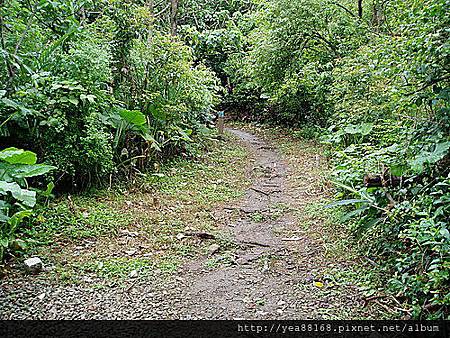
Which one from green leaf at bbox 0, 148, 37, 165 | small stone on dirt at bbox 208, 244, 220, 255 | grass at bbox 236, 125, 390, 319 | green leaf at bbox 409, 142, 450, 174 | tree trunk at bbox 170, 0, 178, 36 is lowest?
small stone on dirt at bbox 208, 244, 220, 255

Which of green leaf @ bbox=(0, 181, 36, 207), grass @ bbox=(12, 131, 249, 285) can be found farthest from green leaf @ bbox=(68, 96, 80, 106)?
green leaf @ bbox=(0, 181, 36, 207)

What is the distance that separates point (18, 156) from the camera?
3.58 m

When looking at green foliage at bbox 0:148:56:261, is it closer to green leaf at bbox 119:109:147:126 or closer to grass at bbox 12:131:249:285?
grass at bbox 12:131:249:285

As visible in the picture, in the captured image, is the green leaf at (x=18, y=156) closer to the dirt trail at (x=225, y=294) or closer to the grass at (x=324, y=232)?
the dirt trail at (x=225, y=294)

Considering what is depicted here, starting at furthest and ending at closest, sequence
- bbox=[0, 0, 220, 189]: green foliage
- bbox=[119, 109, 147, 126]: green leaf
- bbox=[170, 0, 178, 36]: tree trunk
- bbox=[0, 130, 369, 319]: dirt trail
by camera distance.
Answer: bbox=[170, 0, 178, 36]: tree trunk → bbox=[119, 109, 147, 126]: green leaf → bbox=[0, 0, 220, 189]: green foliage → bbox=[0, 130, 369, 319]: dirt trail

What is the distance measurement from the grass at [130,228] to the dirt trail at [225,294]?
0.61 ft

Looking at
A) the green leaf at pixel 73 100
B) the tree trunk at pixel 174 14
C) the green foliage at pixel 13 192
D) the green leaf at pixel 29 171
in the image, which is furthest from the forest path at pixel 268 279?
the tree trunk at pixel 174 14

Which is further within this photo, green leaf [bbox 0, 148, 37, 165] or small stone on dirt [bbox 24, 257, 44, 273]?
green leaf [bbox 0, 148, 37, 165]

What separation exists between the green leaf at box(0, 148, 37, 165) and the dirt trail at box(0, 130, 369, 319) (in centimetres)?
107

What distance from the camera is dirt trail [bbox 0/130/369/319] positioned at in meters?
2.70

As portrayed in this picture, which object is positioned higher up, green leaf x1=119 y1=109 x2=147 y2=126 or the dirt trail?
green leaf x1=119 y1=109 x2=147 y2=126

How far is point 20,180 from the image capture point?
12.6ft

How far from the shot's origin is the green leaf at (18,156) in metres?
3.44

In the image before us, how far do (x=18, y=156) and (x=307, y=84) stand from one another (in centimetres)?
706
